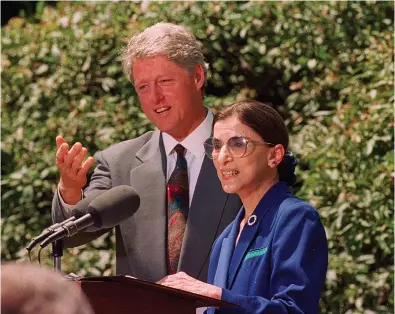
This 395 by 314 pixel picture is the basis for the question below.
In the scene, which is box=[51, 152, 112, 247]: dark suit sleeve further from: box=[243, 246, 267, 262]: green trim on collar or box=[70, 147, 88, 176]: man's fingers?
box=[243, 246, 267, 262]: green trim on collar

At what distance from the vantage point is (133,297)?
2.97m

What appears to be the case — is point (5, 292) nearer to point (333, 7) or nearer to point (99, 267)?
point (99, 267)

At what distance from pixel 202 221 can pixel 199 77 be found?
0.58 m

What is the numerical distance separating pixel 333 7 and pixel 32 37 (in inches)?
82.1

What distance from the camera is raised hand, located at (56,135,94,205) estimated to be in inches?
145

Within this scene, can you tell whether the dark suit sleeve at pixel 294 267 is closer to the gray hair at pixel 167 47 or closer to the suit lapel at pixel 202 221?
the suit lapel at pixel 202 221

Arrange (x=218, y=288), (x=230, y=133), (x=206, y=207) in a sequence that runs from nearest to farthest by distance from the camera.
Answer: (x=218, y=288) → (x=230, y=133) → (x=206, y=207)

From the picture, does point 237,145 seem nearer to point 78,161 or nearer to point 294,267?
point 294,267

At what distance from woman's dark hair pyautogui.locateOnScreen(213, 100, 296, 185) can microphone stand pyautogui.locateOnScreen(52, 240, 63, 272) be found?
0.73m

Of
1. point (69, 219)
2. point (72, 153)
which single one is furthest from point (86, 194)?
point (69, 219)

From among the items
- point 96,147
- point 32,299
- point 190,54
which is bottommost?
point 96,147

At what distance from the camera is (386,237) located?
20.2 ft

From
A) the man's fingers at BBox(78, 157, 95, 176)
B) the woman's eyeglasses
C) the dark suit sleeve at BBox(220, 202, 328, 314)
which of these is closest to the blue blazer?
the dark suit sleeve at BBox(220, 202, 328, 314)

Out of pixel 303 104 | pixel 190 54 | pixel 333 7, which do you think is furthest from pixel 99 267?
pixel 190 54
